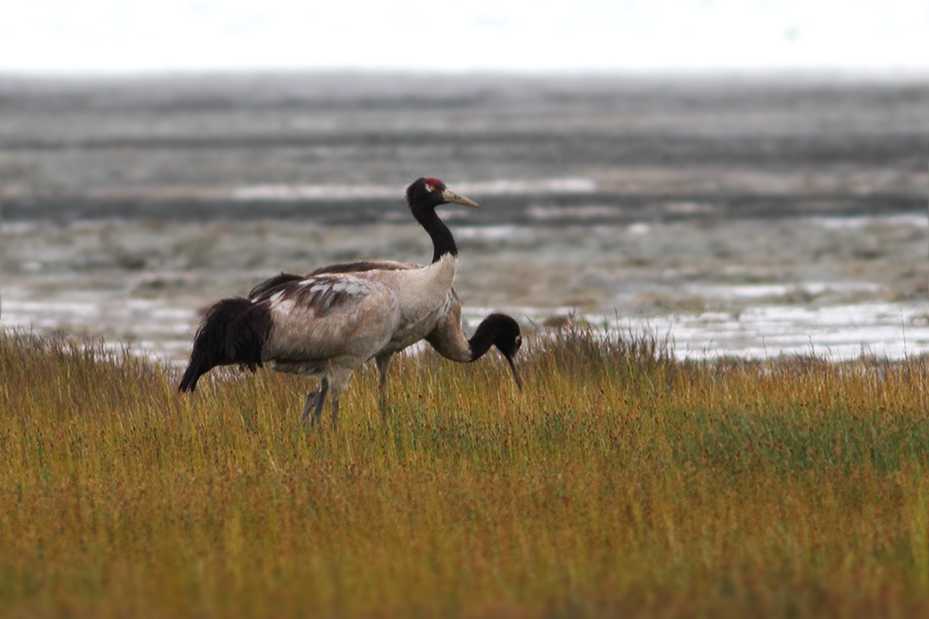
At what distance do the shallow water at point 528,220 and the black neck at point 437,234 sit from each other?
4.69 metres

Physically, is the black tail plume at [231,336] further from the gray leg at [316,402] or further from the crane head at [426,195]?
the crane head at [426,195]

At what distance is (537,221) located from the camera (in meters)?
33.5

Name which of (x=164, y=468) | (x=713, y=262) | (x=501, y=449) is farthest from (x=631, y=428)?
(x=713, y=262)

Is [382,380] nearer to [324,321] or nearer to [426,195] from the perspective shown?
[324,321]

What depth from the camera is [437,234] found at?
38.4 ft

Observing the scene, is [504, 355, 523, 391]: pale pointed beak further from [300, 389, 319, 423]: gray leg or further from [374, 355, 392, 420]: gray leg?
[300, 389, 319, 423]: gray leg

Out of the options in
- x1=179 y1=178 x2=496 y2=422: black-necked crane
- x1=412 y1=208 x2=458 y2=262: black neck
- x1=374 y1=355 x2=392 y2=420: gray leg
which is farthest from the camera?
x1=374 y1=355 x2=392 y2=420: gray leg

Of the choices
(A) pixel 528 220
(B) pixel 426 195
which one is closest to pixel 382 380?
(B) pixel 426 195

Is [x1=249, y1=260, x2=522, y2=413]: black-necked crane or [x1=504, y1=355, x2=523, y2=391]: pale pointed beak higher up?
[x1=249, y1=260, x2=522, y2=413]: black-necked crane

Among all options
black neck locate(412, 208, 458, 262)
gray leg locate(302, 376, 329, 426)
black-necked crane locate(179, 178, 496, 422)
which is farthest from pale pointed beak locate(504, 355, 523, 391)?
gray leg locate(302, 376, 329, 426)

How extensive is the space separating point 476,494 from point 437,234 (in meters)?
2.97

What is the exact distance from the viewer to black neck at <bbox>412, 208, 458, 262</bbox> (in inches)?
457

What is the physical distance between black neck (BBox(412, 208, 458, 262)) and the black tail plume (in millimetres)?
1117

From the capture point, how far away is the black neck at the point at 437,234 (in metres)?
11.6
